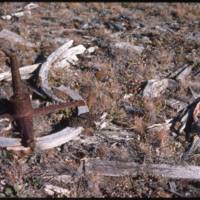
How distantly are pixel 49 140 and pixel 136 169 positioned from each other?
1586mm

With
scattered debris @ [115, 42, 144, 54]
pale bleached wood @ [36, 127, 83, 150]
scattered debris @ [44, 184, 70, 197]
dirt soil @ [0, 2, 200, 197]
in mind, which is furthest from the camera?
scattered debris @ [115, 42, 144, 54]

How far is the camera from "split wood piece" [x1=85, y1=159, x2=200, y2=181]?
22.8 ft

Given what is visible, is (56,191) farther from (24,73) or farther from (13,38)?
(13,38)

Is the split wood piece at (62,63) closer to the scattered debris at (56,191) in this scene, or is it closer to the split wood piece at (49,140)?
the split wood piece at (49,140)

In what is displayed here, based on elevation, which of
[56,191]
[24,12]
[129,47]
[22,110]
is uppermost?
[24,12]

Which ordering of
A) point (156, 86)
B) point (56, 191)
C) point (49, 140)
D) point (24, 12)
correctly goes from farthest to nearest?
point (24, 12) → point (156, 86) → point (49, 140) → point (56, 191)

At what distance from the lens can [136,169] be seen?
7.01 meters

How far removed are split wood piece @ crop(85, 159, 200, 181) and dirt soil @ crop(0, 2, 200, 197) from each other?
97 millimetres

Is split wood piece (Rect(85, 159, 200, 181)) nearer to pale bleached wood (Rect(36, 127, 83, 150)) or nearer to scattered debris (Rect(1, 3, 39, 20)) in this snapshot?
pale bleached wood (Rect(36, 127, 83, 150))

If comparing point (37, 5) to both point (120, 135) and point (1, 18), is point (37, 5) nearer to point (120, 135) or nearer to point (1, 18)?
point (1, 18)

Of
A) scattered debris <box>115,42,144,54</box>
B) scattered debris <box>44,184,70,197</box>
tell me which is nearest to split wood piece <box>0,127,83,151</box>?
scattered debris <box>44,184,70,197</box>

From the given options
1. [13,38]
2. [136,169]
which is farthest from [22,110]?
[13,38]

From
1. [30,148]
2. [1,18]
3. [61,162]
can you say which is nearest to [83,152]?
[61,162]

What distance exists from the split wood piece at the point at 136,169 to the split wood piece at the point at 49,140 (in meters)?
0.64
